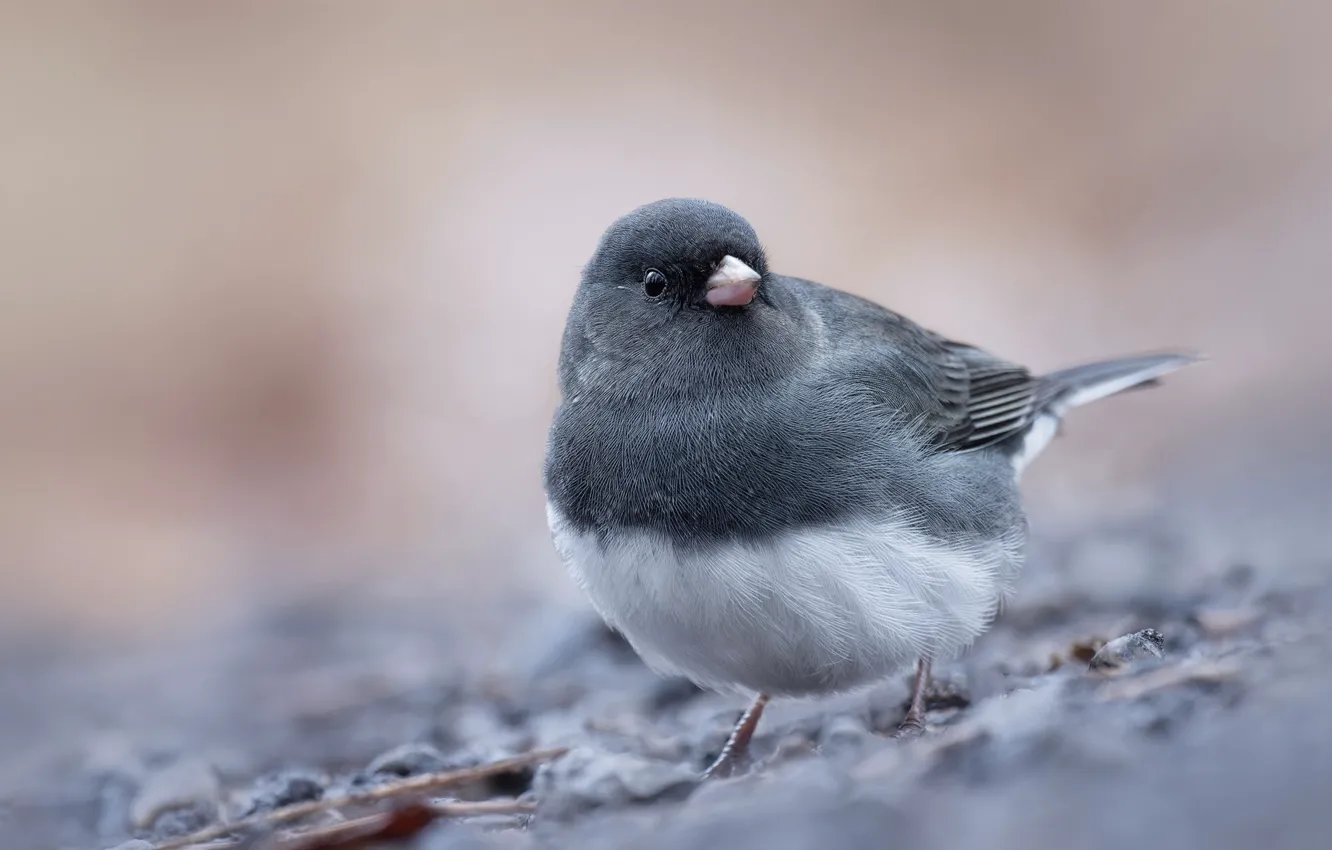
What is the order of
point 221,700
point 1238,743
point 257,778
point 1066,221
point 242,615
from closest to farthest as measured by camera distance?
point 1238,743 → point 257,778 → point 221,700 → point 242,615 → point 1066,221

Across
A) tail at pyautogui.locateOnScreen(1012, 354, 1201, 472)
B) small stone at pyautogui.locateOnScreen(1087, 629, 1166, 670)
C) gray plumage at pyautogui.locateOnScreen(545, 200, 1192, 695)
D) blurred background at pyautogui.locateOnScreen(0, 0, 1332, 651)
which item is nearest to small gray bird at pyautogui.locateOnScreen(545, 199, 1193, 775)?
gray plumage at pyautogui.locateOnScreen(545, 200, 1192, 695)

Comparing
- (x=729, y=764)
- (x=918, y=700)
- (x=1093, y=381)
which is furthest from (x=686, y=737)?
(x=1093, y=381)

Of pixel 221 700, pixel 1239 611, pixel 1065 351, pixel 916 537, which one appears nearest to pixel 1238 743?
pixel 916 537

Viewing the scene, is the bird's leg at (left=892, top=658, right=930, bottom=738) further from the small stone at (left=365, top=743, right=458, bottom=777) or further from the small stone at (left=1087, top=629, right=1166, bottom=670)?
the small stone at (left=365, top=743, right=458, bottom=777)

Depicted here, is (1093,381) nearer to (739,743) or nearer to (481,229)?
(739,743)

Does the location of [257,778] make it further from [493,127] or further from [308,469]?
[493,127]
